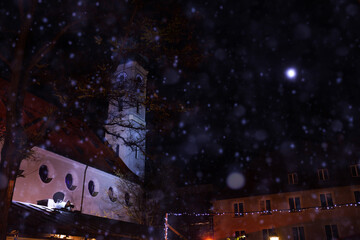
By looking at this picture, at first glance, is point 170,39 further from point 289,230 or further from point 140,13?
point 289,230

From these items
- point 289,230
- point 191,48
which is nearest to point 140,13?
point 191,48

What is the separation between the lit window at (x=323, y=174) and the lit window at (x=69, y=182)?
70.3 ft

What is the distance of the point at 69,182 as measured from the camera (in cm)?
2308

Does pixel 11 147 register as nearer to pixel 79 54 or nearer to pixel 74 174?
pixel 79 54

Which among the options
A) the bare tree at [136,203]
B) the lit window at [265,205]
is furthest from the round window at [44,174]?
the lit window at [265,205]

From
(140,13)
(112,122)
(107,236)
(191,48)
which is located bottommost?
(107,236)

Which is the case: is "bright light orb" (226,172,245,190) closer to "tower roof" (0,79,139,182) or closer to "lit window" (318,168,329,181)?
"lit window" (318,168,329,181)

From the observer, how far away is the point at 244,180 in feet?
108

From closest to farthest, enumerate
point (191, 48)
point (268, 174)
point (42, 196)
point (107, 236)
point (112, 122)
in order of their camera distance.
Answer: point (191, 48) → point (112, 122) → point (107, 236) → point (42, 196) → point (268, 174)

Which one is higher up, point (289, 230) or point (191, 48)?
point (191, 48)

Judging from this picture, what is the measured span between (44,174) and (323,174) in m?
23.5

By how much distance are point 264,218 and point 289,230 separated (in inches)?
97.6

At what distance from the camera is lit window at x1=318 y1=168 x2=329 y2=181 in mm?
28812

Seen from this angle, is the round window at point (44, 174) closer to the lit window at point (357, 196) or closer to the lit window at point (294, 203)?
the lit window at point (294, 203)
